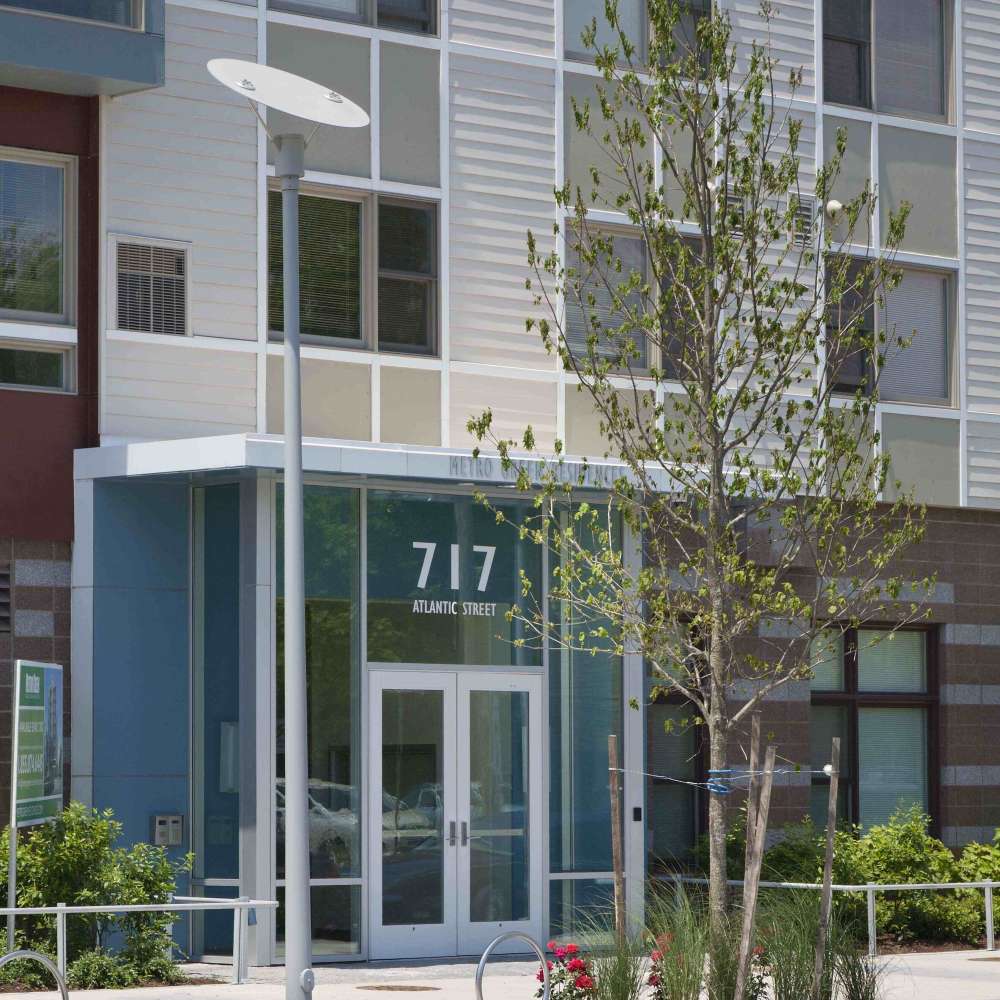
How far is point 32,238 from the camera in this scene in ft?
57.3

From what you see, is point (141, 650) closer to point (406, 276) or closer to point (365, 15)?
point (406, 276)

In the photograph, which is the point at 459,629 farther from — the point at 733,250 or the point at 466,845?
the point at 733,250

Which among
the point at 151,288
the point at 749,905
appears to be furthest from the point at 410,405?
the point at 749,905

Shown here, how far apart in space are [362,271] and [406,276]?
445mm

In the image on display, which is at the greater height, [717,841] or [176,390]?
[176,390]

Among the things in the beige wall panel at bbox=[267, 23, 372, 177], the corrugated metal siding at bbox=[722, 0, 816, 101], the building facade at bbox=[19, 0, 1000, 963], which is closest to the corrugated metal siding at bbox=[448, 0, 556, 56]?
the building facade at bbox=[19, 0, 1000, 963]

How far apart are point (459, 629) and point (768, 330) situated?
651cm

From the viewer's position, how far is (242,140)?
18266mm

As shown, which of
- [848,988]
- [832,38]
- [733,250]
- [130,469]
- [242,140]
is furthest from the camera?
[832,38]

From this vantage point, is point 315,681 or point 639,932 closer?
point 639,932

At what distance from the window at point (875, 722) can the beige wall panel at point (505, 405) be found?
15.6 feet

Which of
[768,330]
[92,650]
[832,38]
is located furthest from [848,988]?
[832,38]

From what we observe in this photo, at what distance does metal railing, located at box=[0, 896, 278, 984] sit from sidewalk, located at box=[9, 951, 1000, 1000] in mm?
243

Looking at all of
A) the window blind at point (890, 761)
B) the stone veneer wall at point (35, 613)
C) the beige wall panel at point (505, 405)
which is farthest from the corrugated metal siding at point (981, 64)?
the stone veneer wall at point (35, 613)
